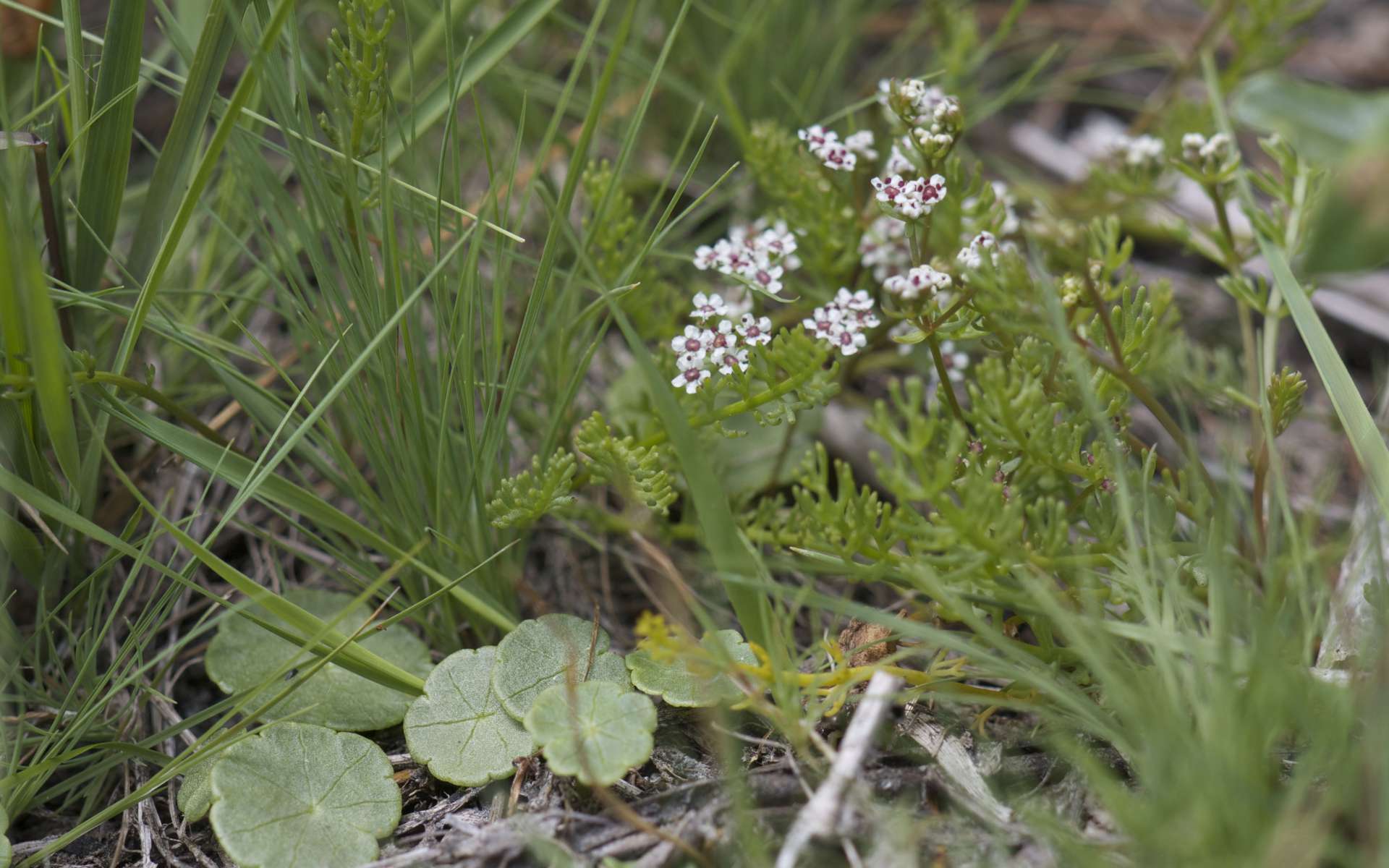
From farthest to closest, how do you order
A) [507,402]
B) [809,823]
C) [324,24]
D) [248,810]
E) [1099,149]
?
[1099,149]
[324,24]
[507,402]
[248,810]
[809,823]

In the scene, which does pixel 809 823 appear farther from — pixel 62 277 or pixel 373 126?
pixel 62 277

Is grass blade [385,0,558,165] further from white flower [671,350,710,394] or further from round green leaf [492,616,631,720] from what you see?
round green leaf [492,616,631,720]

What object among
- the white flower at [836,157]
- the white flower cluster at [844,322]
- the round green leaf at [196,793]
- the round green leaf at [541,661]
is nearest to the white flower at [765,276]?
the white flower cluster at [844,322]

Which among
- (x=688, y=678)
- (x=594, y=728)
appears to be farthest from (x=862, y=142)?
(x=594, y=728)

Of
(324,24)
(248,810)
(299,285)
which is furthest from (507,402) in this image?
(324,24)

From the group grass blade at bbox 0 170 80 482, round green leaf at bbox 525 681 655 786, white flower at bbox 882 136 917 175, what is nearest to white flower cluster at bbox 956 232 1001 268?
white flower at bbox 882 136 917 175

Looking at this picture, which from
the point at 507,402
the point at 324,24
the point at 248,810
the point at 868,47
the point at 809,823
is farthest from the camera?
the point at 868,47

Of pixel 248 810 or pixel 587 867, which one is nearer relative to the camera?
pixel 587 867
